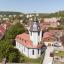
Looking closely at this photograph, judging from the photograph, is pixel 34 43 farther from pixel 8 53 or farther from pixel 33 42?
pixel 8 53

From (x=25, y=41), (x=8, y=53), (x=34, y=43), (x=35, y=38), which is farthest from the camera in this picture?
(x=25, y=41)

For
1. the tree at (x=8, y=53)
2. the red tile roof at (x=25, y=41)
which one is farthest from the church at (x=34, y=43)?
the tree at (x=8, y=53)

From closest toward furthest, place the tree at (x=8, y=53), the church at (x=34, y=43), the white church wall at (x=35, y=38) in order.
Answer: the tree at (x=8, y=53), the church at (x=34, y=43), the white church wall at (x=35, y=38)

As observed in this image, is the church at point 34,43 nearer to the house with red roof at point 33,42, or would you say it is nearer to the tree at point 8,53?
the house with red roof at point 33,42

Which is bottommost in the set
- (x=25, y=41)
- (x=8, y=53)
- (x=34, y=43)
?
(x=25, y=41)

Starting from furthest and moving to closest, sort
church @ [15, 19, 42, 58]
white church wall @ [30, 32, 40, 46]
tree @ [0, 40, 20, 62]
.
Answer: white church wall @ [30, 32, 40, 46], church @ [15, 19, 42, 58], tree @ [0, 40, 20, 62]

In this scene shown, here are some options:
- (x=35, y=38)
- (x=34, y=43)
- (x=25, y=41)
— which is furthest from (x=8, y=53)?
(x=25, y=41)

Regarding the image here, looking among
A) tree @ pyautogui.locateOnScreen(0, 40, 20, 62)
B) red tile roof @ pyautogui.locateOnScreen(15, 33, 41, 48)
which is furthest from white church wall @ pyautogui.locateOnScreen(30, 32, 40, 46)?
tree @ pyautogui.locateOnScreen(0, 40, 20, 62)

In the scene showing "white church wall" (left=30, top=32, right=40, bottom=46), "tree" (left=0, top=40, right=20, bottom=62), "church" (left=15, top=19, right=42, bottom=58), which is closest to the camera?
"tree" (left=0, top=40, right=20, bottom=62)

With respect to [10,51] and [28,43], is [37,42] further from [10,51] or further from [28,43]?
[10,51]

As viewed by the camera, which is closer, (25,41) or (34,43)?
(34,43)

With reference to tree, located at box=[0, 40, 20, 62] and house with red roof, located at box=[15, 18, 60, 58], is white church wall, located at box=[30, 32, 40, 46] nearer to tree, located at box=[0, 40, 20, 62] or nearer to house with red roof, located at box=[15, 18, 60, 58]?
house with red roof, located at box=[15, 18, 60, 58]

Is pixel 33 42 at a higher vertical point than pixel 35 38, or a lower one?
lower
